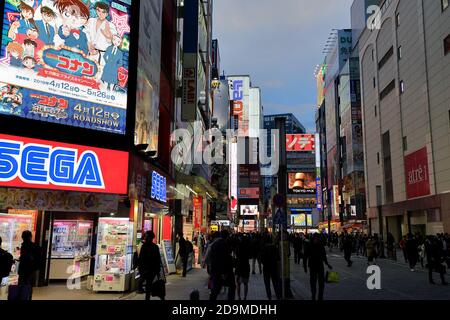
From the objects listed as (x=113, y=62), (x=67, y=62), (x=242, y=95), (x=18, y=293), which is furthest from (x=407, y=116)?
(x=242, y=95)

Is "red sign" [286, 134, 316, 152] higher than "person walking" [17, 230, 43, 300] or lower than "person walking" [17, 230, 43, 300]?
higher

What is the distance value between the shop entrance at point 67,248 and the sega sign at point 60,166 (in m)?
3.17

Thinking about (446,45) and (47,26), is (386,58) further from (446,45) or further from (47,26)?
(47,26)

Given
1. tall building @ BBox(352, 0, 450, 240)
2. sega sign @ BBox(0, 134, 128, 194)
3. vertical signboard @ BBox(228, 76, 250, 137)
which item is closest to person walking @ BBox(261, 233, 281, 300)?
sega sign @ BBox(0, 134, 128, 194)

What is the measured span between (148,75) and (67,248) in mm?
7559

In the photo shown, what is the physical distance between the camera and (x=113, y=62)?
47.8ft

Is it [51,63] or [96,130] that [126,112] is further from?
[51,63]

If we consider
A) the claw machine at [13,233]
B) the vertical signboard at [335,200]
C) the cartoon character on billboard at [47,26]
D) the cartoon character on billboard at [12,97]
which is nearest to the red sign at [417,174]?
the cartoon character on billboard at [47,26]

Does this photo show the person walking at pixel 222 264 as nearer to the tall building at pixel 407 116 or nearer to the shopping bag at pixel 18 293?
the shopping bag at pixel 18 293

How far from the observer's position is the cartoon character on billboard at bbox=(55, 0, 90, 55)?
13.2 m

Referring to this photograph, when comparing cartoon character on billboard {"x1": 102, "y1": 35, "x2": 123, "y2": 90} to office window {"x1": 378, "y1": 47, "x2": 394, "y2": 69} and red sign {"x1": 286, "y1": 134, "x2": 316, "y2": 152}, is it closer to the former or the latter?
office window {"x1": 378, "y1": 47, "x2": 394, "y2": 69}

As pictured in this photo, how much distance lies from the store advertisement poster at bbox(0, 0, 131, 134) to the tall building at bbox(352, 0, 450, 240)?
96.1 ft
